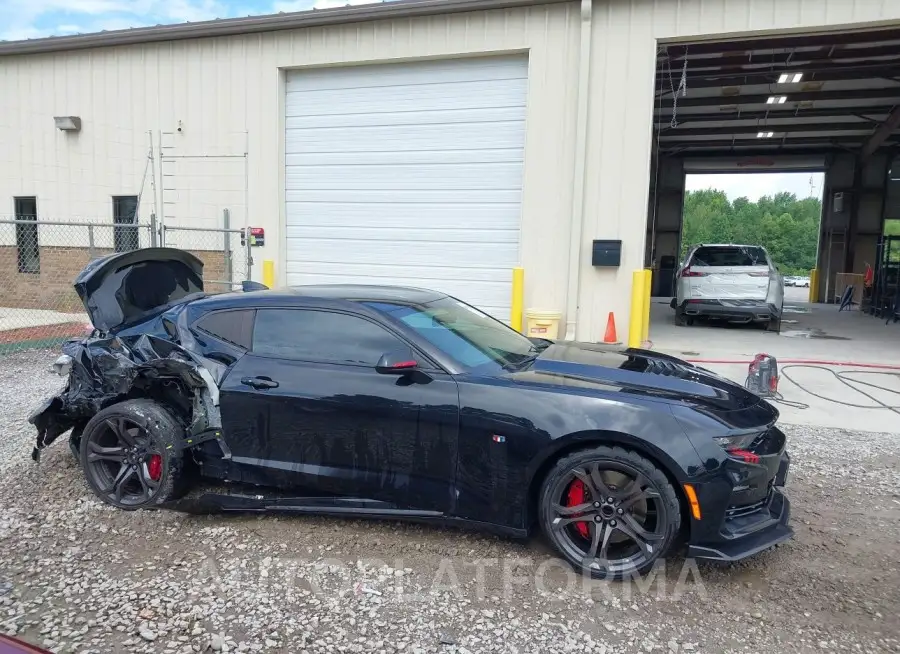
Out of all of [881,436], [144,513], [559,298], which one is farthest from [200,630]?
[559,298]

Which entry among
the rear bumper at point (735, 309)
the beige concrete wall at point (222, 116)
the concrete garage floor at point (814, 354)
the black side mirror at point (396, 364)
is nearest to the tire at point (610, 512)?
the black side mirror at point (396, 364)

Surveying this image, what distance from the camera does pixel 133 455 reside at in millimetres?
3938

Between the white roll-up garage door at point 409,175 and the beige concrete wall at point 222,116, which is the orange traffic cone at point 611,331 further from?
the white roll-up garage door at point 409,175

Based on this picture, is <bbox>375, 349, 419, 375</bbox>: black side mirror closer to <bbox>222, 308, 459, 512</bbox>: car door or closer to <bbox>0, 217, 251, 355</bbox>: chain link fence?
<bbox>222, 308, 459, 512</bbox>: car door

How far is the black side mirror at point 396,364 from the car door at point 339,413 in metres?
0.04

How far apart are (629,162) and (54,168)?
11.6 metres

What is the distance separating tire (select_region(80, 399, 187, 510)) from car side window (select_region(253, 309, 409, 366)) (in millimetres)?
778

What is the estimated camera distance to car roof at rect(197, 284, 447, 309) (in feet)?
12.8

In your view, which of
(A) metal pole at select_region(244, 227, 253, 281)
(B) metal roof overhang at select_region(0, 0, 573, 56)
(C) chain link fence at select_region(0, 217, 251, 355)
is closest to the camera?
(B) metal roof overhang at select_region(0, 0, 573, 56)

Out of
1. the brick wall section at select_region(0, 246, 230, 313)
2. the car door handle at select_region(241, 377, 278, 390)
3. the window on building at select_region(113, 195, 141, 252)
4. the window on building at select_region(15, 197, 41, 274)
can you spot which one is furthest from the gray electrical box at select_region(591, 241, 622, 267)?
the window on building at select_region(15, 197, 41, 274)

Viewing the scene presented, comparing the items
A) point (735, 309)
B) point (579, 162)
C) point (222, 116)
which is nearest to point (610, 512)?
point (579, 162)

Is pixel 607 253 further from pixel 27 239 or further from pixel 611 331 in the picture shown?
pixel 27 239

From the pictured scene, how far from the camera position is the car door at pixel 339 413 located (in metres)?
3.37

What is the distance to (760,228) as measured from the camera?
72500 mm
